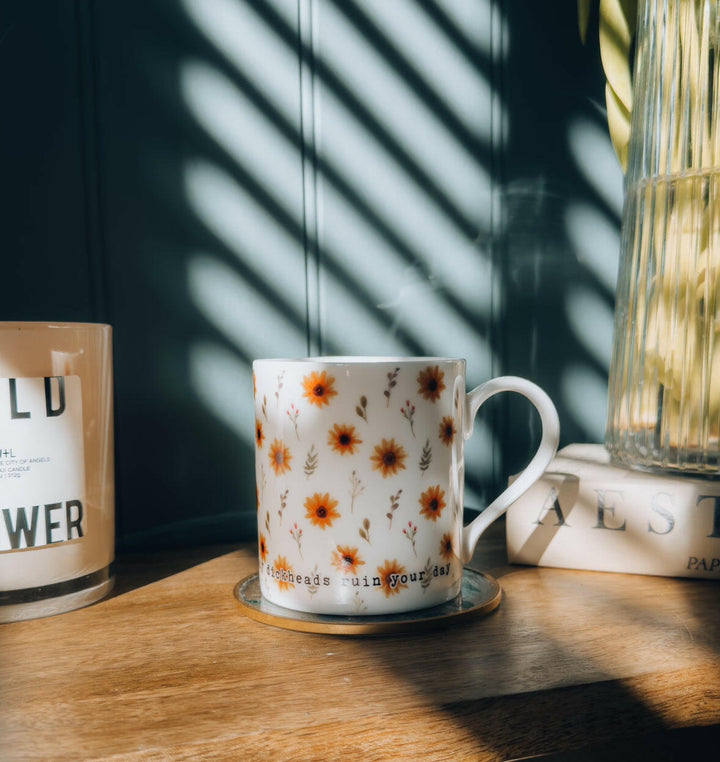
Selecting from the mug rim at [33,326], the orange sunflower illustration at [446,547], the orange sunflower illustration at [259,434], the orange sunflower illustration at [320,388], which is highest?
the mug rim at [33,326]

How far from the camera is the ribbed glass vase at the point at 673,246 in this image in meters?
0.59

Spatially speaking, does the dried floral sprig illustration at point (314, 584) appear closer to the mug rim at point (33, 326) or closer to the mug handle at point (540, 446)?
the mug handle at point (540, 446)

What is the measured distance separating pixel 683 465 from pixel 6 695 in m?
0.51

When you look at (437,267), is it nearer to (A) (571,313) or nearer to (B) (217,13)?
(A) (571,313)

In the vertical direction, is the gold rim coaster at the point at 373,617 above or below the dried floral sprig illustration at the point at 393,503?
below

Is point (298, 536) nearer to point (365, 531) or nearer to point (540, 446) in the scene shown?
point (365, 531)

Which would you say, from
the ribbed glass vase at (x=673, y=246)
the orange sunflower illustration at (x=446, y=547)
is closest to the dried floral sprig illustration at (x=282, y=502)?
the orange sunflower illustration at (x=446, y=547)

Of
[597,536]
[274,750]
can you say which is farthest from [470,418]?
[274,750]

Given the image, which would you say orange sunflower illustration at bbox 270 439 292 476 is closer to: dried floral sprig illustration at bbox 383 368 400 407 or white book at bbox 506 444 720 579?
dried floral sprig illustration at bbox 383 368 400 407

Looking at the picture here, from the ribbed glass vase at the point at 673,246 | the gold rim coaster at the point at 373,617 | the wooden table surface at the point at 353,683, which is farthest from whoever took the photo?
the ribbed glass vase at the point at 673,246

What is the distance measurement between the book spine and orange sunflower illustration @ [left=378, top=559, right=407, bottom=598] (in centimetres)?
16

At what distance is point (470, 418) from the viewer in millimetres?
515

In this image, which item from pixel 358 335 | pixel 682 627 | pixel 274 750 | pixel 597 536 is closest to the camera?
pixel 274 750

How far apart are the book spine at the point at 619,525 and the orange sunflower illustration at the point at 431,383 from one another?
16cm
